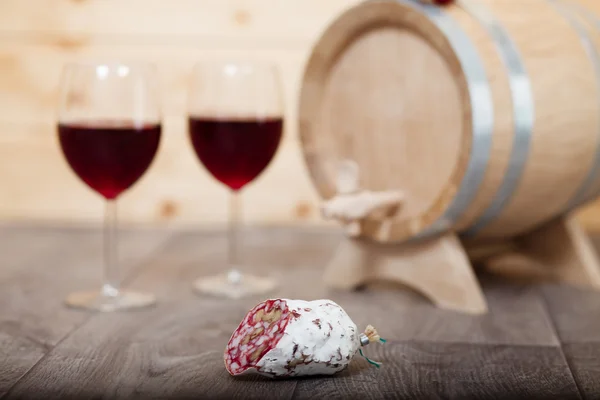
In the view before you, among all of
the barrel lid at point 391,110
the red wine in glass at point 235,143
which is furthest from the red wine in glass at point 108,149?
the barrel lid at point 391,110

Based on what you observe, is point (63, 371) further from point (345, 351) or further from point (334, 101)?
point (334, 101)

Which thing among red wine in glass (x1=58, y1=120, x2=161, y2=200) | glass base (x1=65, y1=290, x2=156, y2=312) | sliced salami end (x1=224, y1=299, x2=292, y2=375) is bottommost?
glass base (x1=65, y1=290, x2=156, y2=312)

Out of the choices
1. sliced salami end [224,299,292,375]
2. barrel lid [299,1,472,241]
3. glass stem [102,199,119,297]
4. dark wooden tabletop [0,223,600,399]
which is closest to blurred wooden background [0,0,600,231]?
dark wooden tabletop [0,223,600,399]

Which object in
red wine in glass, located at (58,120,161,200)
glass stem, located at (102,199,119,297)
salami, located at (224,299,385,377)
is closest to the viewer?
salami, located at (224,299,385,377)

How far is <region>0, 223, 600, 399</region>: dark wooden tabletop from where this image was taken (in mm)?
991

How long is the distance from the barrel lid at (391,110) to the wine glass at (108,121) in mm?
363

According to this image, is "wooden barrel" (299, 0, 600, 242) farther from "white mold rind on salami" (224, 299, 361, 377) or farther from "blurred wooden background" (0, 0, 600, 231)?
"blurred wooden background" (0, 0, 600, 231)

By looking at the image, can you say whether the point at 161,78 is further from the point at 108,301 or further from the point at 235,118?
the point at 108,301

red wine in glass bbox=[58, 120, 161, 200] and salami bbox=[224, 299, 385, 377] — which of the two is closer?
salami bbox=[224, 299, 385, 377]

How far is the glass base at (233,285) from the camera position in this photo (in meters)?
1.48

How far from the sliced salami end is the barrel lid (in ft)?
1.46

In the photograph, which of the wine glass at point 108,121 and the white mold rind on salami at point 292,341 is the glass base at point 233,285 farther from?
the white mold rind on salami at point 292,341

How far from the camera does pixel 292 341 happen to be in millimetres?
974

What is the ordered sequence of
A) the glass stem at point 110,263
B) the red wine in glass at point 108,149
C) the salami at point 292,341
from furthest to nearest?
the glass stem at point 110,263 < the red wine in glass at point 108,149 < the salami at point 292,341
